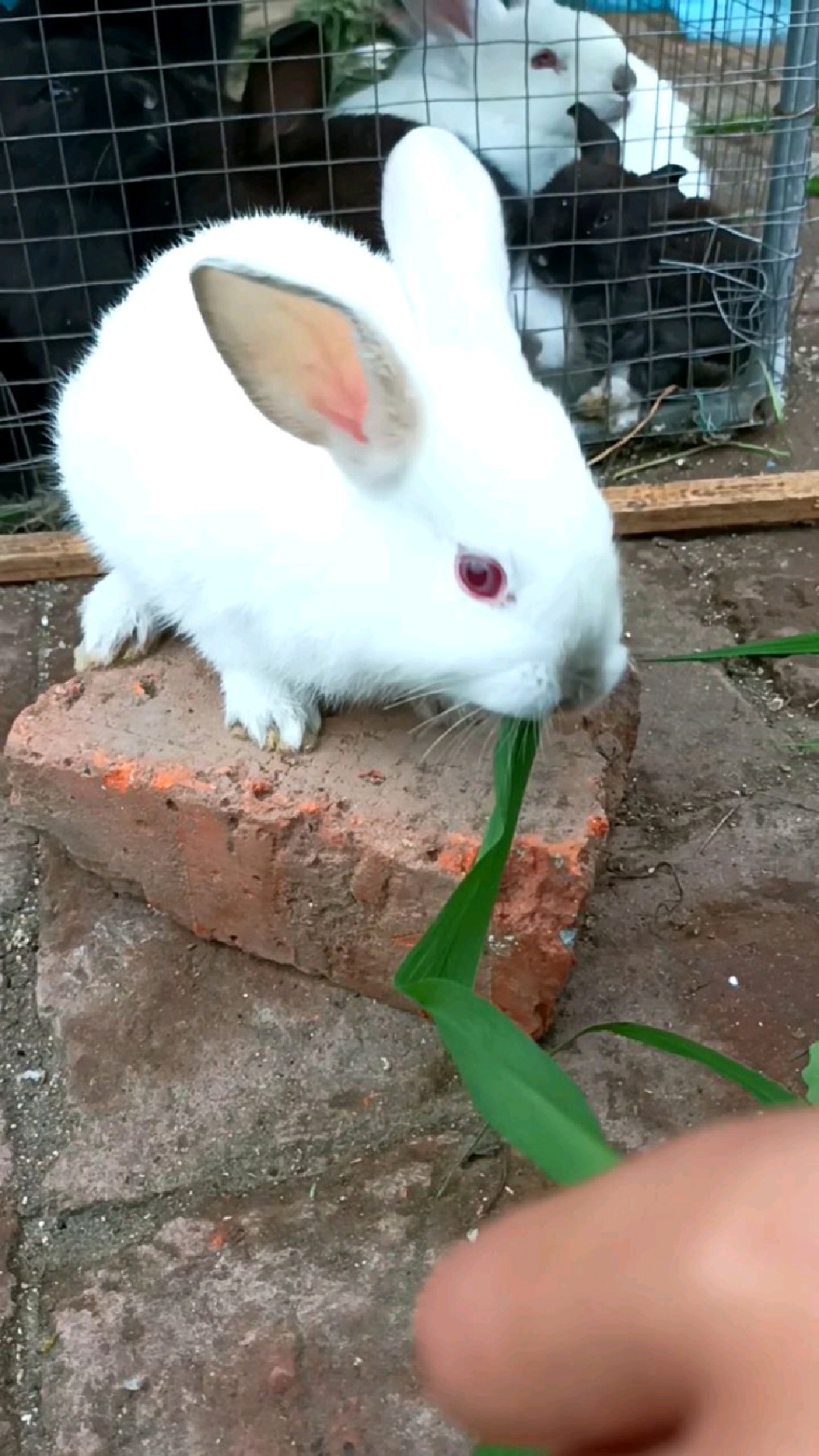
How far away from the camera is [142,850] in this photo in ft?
6.31

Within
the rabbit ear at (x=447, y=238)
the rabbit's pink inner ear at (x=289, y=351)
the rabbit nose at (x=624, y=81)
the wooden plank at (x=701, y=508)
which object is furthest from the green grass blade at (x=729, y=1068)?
the rabbit nose at (x=624, y=81)

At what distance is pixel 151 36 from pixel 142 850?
2.01 metres

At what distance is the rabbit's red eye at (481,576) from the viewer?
148 centimetres

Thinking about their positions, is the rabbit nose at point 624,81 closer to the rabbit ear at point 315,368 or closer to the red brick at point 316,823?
the red brick at point 316,823

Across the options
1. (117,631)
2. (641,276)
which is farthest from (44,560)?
(641,276)

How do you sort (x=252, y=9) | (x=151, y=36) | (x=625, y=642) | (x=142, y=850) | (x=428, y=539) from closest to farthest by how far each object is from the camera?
(x=428, y=539) → (x=142, y=850) → (x=625, y=642) → (x=151, y=36) → (x=252, y=9)

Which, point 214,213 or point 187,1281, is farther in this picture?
point 214,213

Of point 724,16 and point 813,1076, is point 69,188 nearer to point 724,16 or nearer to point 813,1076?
point 724,16

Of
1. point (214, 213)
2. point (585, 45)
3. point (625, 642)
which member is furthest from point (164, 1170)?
point (585, 45)

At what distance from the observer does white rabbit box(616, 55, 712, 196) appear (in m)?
3.44

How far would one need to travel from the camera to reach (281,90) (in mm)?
3102

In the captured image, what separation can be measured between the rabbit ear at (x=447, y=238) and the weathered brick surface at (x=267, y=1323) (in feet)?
3.32

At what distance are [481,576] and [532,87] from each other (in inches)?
107

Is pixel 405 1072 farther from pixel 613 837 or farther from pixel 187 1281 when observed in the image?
pixel 613 837
